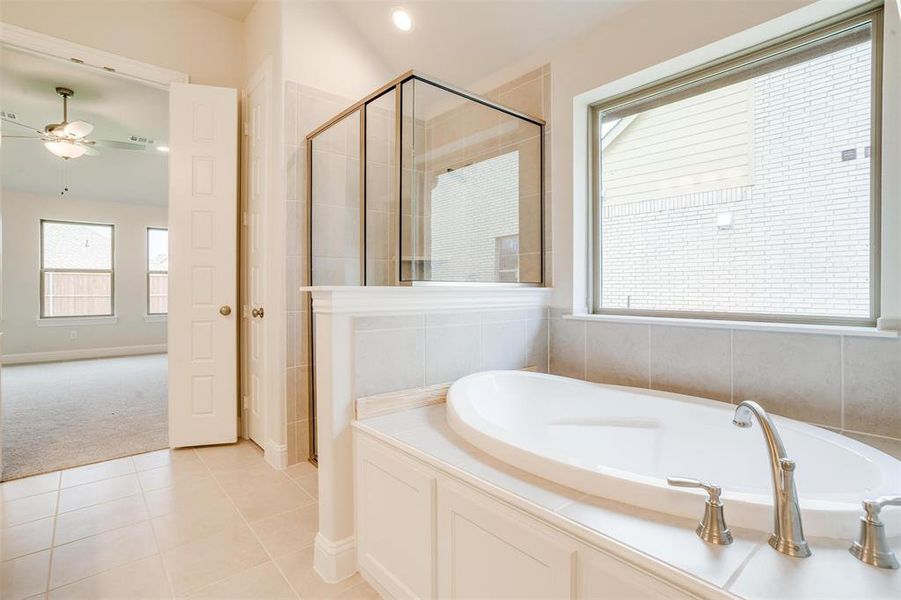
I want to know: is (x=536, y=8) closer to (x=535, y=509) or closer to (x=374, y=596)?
(x=535, y=509)

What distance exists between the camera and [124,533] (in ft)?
5.85

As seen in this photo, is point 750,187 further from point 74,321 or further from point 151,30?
point 74,321

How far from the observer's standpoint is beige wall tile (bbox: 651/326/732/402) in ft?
5.74

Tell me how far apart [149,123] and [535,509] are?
5102mm

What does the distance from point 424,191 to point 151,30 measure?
7.07 feet

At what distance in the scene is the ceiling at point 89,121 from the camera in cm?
320

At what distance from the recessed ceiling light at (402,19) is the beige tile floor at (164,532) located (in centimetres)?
269

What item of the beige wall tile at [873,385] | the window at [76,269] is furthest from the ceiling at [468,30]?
the window at [76,269]

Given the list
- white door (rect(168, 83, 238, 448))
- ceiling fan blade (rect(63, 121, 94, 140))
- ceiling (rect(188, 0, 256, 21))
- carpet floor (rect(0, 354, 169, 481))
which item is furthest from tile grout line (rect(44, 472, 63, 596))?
ceiling (rect(188, 0, 256, 21))

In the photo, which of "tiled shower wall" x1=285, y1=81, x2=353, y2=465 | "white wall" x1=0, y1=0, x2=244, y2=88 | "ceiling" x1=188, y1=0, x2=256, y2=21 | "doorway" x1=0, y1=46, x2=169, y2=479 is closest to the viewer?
"white wall" x1=0, y1=0, x2=244, y2=88

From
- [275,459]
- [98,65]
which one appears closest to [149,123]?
[98,65]

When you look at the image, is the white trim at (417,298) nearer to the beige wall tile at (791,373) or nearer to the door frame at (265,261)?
the beige wall tile at (791,373)

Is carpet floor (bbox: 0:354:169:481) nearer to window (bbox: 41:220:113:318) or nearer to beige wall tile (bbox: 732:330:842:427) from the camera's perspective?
window (bbox: 41:220:113:318)

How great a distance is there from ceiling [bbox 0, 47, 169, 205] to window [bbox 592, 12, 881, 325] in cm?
317
